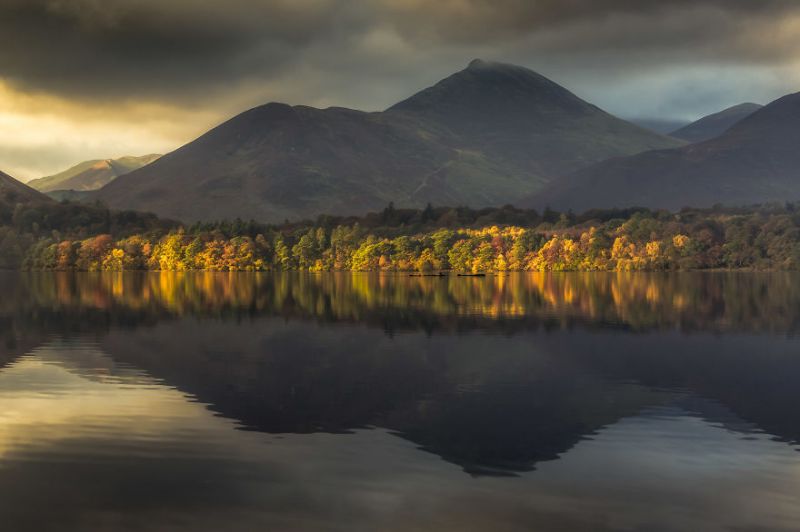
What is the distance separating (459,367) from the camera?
57.5 meters

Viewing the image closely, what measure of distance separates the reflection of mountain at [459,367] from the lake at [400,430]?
0.27 m

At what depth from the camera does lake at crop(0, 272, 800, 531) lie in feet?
84.5

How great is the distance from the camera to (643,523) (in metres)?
24.5

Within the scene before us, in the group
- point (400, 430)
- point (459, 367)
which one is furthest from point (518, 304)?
point (400, 430)

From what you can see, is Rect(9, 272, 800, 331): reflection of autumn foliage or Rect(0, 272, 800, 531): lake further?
Rect(9, 272, 800, 331): reflection of autumn foliage

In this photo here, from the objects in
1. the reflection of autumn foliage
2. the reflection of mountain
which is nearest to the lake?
the reflection of mountain

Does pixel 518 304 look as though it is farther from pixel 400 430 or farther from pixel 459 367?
pixel 400 430

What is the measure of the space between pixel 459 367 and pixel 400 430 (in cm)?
2110

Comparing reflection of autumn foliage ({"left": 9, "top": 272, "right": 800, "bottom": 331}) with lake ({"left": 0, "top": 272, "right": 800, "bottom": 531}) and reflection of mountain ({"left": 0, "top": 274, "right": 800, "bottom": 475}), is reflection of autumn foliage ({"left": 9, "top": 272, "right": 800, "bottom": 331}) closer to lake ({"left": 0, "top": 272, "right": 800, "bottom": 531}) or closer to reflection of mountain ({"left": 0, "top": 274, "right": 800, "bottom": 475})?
reflection of mountain ({"left": 0, "top": 274, "right": 800, "bottom": 475})

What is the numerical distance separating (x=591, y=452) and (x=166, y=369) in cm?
3334

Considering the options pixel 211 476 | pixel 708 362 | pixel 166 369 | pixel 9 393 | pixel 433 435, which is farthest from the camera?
pixel 708 362

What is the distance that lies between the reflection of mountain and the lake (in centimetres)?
27

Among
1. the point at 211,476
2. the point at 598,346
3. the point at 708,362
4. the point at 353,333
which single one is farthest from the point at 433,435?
the point at 353,333

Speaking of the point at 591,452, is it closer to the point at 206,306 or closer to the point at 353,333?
the point at 353,333
